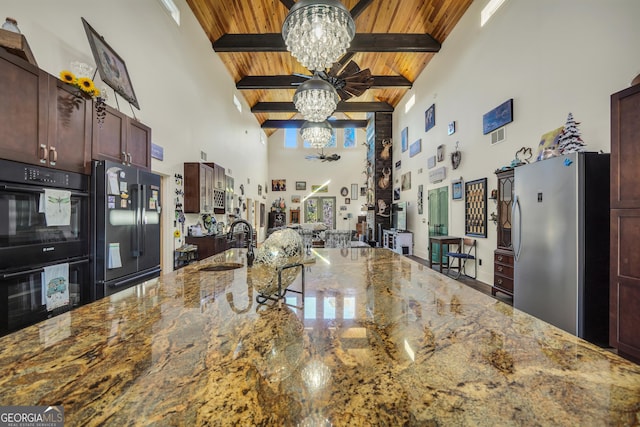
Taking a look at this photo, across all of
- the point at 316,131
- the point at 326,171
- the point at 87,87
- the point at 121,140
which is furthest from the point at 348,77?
the point at 326,171

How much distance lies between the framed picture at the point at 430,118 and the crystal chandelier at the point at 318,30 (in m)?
4.83

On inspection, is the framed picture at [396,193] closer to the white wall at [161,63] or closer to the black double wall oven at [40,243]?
the white wall at [161,63]

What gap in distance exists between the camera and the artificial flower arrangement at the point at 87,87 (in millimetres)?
2061

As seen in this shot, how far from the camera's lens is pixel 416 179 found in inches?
291

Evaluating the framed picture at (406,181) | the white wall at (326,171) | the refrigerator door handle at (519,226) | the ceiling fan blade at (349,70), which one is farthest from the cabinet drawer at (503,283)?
the white wall at (326,171)

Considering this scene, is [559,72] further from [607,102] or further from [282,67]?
[282,67]

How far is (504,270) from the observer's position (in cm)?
357

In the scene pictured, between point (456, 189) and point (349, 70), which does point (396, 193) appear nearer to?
point (456, 189)

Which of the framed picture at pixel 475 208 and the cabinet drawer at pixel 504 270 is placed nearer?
the cabinet drawer at pixel 504 270

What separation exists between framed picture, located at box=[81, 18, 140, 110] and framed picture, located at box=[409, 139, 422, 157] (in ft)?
20.4

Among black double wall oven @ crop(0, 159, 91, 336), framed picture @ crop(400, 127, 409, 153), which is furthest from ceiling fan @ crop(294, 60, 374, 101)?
framed picture @ crop(400, 127, 409, 153)

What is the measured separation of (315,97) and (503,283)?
3372 millimetres

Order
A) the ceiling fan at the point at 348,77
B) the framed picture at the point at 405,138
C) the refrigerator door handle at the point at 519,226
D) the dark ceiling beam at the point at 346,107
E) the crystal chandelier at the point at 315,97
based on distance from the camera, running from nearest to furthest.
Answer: the crystal chandelier at the point at 315,97 < the refrigerator door handle at the point at 519,226 < the ceiling fan at the point at 348,77 < the framed picture at the point at 405,138 < the dark ceiling beam at the point at 346,107

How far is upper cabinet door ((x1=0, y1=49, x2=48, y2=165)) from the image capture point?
64.2 inches
